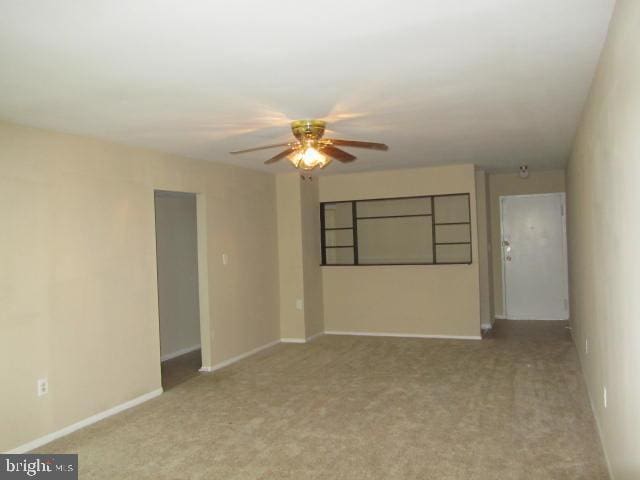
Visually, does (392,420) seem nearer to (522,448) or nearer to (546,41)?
(522,448)

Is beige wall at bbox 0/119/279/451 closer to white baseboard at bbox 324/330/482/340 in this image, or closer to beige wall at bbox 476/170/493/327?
white baseboard at bbox 324/330/482/340

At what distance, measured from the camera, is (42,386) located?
3.79m

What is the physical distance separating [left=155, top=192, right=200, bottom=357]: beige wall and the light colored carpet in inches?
49.2

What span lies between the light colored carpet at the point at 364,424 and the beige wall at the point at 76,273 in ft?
1.06

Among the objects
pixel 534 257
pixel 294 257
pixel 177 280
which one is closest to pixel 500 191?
pixel 534 257

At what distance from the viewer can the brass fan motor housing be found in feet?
12.5

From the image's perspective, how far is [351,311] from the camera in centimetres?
744

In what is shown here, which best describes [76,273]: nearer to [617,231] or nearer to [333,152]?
[333,152]

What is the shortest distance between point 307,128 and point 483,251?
4.39m

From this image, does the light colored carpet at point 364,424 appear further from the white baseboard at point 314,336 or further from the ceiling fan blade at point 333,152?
the ceiling fan blade at point 333,152

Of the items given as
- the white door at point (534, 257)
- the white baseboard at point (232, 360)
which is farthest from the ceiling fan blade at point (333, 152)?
the white door at point (534, 257)

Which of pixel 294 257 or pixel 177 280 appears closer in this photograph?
pixel 177 280

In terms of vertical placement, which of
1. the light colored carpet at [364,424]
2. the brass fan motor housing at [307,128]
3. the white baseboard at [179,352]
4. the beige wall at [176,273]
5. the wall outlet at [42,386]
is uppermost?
A: the brass fan motor housing at [307,128]

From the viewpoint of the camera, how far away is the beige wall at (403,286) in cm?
684
